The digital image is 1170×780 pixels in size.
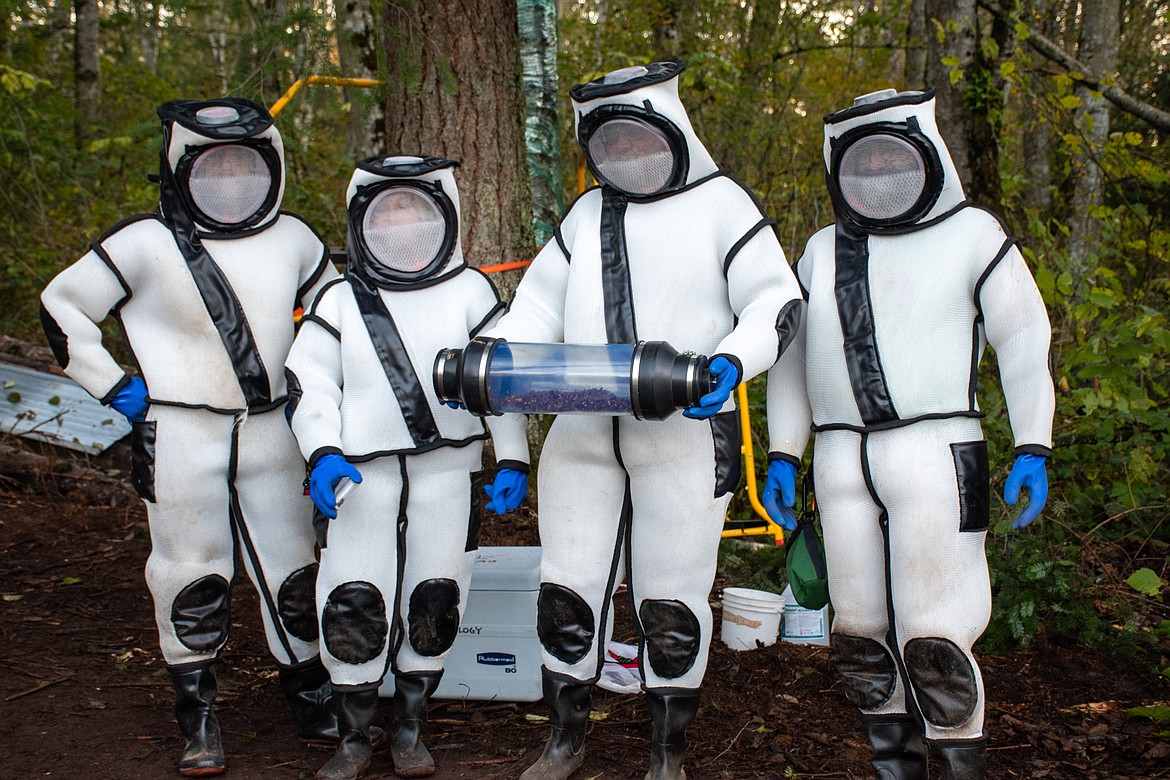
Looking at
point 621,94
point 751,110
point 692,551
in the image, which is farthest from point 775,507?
point 751,110

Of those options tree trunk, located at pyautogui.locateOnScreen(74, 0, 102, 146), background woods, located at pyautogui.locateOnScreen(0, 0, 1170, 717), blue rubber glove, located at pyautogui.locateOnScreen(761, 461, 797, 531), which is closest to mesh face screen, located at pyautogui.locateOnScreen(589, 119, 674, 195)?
blue rubber glove, located at pyautogui.locateOnScreen(761, 461, 797, 531)

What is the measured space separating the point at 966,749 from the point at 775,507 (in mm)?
859

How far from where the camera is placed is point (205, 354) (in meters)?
3.31

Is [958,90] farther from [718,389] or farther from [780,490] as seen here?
[718,389]

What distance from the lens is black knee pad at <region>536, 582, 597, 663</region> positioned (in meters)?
3.08

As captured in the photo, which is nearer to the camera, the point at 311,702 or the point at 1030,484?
the point at 1030,484

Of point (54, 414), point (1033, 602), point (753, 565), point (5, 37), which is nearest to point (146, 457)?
point (753, 565)

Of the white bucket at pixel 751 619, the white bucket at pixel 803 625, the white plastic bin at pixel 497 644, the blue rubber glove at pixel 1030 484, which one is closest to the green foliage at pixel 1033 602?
the white bucket at pixel 803 625

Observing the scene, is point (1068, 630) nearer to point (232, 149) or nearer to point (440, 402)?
point (440, 402)

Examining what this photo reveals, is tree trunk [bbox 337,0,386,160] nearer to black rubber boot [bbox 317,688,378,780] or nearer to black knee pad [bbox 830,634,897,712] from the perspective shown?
black rubber boot [bbox 317,688,378,780]

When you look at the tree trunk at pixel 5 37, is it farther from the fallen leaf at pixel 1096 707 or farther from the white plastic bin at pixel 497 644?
the fallen leaf at pixel 1096 707

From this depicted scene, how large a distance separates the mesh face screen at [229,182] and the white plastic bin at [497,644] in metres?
1.60

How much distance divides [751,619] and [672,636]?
4.12 feet

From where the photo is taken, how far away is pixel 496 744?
140 inches
